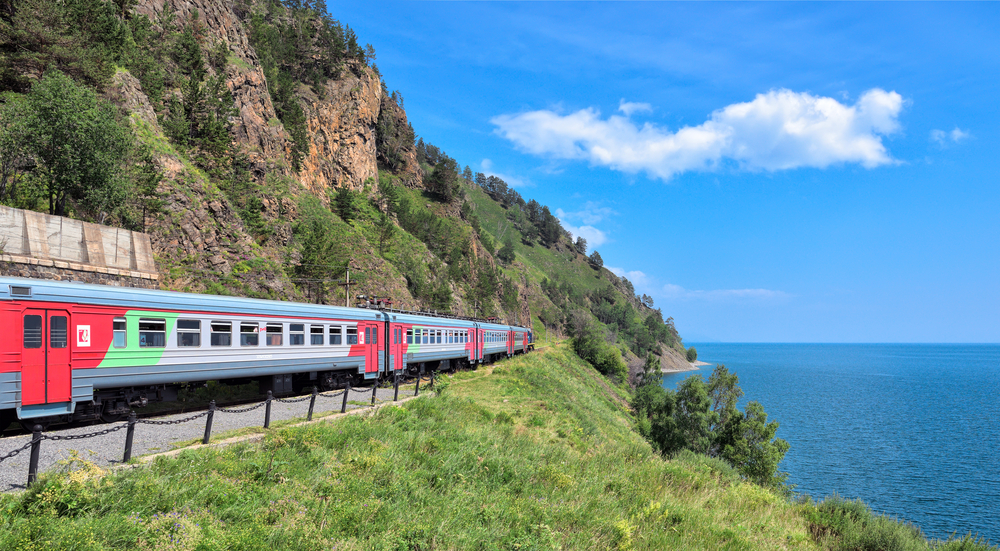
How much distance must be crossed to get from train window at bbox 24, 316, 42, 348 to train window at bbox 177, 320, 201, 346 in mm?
3123

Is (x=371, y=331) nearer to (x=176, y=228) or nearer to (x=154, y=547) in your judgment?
(x=154, y=547)

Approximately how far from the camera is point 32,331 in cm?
1074

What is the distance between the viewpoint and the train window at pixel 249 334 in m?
15.5

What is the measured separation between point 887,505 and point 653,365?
46.7 m

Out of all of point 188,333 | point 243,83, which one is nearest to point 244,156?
point 243,83

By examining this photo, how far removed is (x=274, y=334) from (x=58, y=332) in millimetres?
6002

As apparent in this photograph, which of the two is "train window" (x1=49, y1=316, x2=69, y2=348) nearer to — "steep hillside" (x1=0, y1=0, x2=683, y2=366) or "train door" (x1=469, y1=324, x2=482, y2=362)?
"steep hillside" (x1=0, y1=0, x2=683, y2=366)

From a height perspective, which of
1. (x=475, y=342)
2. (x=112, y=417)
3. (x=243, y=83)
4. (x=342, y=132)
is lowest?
(x=112, y=417)

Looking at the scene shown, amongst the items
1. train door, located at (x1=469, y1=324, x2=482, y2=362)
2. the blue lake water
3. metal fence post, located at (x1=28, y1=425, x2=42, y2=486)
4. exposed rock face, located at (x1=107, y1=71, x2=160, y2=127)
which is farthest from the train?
exposed rock face, located at (x1=107, y1=71, x2=160, y2=127)

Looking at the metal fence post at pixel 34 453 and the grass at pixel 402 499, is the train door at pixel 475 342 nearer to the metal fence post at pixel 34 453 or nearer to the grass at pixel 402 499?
the grass at pixel 402 499

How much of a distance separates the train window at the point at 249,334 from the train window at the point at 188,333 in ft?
4.49

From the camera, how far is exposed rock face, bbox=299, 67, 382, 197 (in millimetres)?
75550

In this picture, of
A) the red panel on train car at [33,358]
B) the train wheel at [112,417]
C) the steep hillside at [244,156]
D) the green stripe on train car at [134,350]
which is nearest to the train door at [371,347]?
the green stripe on train car at [134,350]

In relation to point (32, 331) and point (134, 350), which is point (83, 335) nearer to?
point (32, 331)
